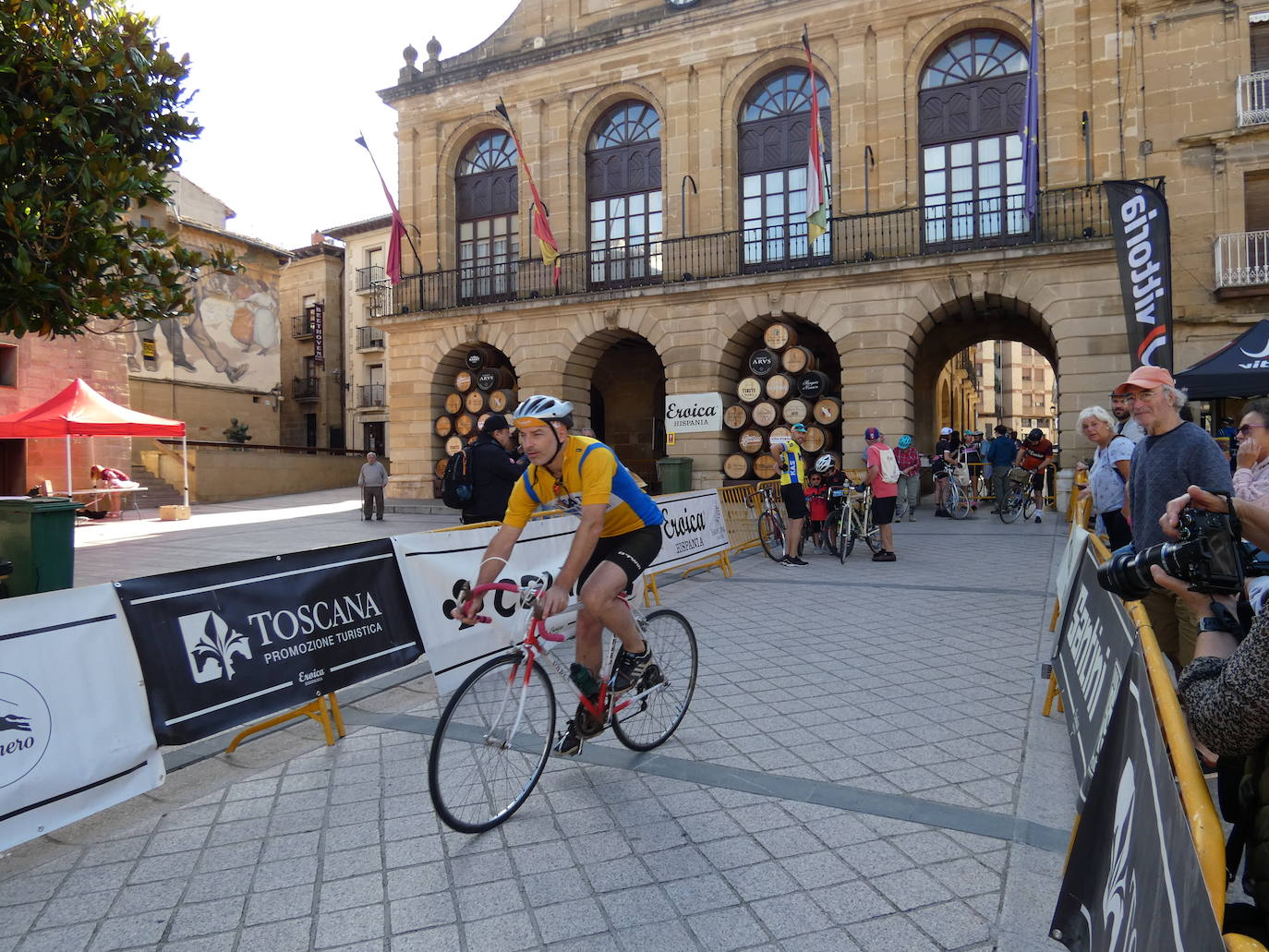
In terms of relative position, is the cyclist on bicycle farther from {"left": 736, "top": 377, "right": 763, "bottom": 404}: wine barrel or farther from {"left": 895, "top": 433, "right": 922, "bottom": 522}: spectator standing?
{"left": 736, "top": 377, "right": 763, "bottom": 404}: wine barrel

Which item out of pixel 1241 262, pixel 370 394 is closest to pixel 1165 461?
pixel 1241 262

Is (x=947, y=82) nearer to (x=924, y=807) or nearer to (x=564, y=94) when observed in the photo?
(x=564, y=94)

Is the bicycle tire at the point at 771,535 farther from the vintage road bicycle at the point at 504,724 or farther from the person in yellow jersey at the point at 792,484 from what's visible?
the vintage road bicycle at the point at 504,724

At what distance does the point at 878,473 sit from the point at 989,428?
51.8 meters

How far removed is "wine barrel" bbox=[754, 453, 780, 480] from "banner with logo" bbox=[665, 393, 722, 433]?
4.27 feet

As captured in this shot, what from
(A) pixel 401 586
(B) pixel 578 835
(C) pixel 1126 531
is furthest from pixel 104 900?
(C) pixel 1126 531

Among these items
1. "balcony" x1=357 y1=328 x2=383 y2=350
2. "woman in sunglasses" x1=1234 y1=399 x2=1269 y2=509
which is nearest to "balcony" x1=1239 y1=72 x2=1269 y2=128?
"woman in sunglasses" x1=1234 y1=399 x2=1269 y2=509

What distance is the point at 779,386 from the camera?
19250 millimetres

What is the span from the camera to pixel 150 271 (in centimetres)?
714

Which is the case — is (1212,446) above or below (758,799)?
above

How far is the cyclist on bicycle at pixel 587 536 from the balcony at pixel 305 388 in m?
41.2

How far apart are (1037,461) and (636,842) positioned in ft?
49.0

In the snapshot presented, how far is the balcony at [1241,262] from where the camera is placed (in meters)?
16.0

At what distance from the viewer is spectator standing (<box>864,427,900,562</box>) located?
34.6 ft
